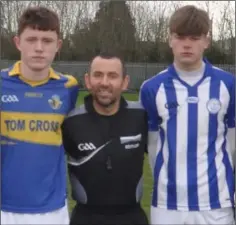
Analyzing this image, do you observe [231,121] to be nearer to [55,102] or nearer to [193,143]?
[193,143]

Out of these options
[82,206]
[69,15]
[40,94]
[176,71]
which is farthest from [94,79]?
[69,15]

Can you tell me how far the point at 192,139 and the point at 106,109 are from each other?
550mm

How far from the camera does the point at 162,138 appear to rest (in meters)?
3.39

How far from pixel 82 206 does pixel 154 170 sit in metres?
0.50

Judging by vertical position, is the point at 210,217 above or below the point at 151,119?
below

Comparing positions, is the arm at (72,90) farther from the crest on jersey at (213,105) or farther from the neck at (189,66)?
the crest on jersey at (213,105)

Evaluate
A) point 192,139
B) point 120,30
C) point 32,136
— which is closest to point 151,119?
point 192,139

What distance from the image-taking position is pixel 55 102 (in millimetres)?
3316

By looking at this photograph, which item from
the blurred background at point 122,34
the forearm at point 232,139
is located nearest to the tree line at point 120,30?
the blurred background at point 122,34

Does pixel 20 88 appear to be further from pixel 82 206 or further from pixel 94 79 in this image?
pixel 82 206

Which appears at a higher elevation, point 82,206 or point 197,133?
point 197,133

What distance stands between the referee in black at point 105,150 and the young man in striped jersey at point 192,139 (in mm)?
162

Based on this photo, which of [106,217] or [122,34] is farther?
[122,34]

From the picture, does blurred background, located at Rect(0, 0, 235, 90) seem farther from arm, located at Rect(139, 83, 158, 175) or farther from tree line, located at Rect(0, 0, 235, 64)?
arm, located at Rect(139, 83, 158, 175)
